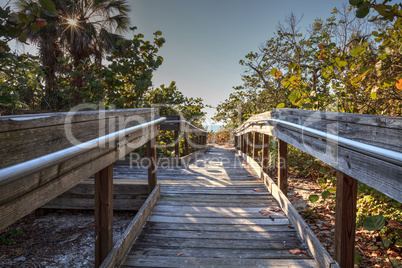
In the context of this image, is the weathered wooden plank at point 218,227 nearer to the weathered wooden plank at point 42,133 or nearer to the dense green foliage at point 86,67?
the weathered wooden plank at point 42,133

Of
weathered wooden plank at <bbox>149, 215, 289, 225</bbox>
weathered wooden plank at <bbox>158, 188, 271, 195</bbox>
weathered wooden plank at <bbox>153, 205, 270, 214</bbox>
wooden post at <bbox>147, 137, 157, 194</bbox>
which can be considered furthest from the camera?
weathered wooden plank at <bbox>158, 188, 271, 195</bbox>

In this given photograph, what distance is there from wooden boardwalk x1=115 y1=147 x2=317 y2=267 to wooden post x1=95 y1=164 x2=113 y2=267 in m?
0.24

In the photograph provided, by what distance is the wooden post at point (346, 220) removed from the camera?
53.3 inches

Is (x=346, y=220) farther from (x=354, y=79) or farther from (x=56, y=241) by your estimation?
(x=56, y=241)

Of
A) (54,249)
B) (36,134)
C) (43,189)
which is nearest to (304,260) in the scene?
(43,189)

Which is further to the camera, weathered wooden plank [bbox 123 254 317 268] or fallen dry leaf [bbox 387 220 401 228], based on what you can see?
fallen dry leaf [bbox 387 220 401 228]

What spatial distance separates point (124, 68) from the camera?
163 inches

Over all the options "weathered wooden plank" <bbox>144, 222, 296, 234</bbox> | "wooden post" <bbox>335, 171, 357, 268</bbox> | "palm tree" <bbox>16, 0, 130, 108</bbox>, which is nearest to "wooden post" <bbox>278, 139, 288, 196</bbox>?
"weathered wooden plank" <bbox>144, 222, 296, 234</bbox>

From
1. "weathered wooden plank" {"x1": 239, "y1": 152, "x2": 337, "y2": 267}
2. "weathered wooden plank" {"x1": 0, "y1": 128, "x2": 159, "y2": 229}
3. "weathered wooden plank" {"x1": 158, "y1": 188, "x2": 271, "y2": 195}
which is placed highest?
"weathered wooden plank" {"x1": 0, "y1": 128, "x2": 159, "y2": 229}

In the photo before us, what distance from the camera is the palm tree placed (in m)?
6.30

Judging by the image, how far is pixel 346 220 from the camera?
4.50 feet

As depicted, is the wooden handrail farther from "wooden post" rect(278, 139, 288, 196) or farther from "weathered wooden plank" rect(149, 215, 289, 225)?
"wooden post" rect(278, 139, 288, 196)

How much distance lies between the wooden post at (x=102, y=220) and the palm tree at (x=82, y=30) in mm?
5585

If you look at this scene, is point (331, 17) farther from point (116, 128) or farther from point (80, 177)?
point (80, 177)
